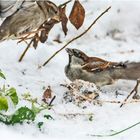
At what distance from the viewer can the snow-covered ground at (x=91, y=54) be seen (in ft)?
11.6

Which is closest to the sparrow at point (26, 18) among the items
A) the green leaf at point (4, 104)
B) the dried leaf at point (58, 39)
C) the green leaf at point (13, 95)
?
the dried leaf at point (58, 39)

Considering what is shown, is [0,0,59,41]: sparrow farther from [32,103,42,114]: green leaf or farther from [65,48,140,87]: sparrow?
[32,103,42,114]: green leaf

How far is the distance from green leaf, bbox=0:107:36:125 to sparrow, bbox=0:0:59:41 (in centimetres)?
123

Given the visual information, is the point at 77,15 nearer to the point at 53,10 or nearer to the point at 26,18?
the point at 53,10

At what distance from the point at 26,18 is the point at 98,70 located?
866mm

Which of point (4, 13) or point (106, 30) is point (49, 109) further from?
point (106, 30)

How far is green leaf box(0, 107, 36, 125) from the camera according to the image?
3461 millimetres

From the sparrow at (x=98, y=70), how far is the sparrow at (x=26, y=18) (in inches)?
18.0

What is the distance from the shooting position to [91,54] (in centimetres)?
484

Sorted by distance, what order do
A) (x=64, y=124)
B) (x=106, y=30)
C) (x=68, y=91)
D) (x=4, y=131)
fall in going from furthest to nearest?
(x=106, y=30)
(x=68, y=91)
(x=64, y=124)
(x=4, y=131)

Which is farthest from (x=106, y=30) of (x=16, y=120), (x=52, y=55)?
(x=16, y=120)

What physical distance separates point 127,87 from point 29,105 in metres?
0.85

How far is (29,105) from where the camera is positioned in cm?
379

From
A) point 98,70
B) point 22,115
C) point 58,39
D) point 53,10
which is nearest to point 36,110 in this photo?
point 22,115
